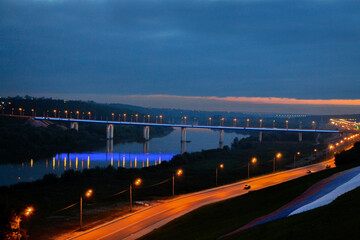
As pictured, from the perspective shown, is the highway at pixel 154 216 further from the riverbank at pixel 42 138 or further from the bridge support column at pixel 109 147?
the bridge support column at pixel 109 147

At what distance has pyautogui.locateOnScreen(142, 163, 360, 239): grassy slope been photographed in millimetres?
10484

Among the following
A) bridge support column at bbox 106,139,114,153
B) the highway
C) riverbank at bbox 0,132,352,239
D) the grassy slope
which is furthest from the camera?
bridge support column at bbox 106,139,114,153

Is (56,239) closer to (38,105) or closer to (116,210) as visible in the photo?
(116,210)

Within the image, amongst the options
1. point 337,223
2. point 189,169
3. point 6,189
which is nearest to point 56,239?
point 337,223

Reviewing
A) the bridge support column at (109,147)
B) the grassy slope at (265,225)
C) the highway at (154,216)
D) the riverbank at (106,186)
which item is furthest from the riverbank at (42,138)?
the grassy slope at (265,225)

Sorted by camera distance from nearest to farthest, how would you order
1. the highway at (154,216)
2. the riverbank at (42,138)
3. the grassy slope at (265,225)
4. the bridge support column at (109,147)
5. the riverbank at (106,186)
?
the grassy slope at (265,225), the highway at (154,216), the riverbank at (106,186), the riverbank at (42,138), the bridge support column at (109,147)

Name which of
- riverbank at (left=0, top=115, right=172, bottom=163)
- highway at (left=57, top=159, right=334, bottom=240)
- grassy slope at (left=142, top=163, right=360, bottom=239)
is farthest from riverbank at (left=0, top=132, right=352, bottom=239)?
riverbank at (left=0, top=115, right=172, bottom=163)

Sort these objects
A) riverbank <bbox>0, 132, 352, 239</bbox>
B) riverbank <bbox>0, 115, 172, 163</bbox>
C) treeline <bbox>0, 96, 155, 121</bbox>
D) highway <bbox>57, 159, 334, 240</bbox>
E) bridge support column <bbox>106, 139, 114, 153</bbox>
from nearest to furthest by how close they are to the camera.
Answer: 1. highway <bbox>57, 159, 334, 240</bbox>
2. riverbank <bbox>0, 132, 352, 239</bbox>
3. riverbank <bbox>0, 115, 172, 163</bbox>
4. bridge support column <bbox>106, 139, 114, 153</bbox>
5. treeline <bbox>0, 96, 155, 121</bbox>

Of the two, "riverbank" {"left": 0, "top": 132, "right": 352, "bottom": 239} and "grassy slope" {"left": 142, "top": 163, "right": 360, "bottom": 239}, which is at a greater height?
"grassy slope" {"left": 142, "top": 163, "right": 360, "bottom": 239}

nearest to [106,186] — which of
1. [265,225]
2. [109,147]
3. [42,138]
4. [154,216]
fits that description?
[154,216]

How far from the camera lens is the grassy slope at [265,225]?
Answer: 10484 mm

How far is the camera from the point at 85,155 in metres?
73.2

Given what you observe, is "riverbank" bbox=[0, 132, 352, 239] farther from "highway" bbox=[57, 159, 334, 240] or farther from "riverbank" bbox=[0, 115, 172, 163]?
"riverbank" bbox=[0, 115, 172, 163]

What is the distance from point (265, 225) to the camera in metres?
12.5
